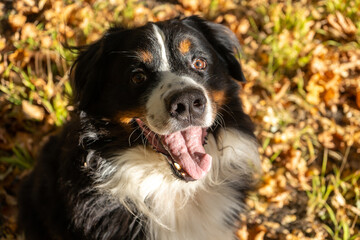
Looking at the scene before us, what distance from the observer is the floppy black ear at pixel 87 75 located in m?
2.52

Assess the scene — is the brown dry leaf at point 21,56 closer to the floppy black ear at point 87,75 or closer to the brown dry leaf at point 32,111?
the brown dry leaf at point 32,111

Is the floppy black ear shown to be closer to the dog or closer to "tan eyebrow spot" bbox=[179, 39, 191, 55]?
the dog

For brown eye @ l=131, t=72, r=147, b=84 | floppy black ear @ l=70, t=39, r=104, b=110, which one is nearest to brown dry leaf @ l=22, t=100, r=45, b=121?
floppy black ear @ l=70, t=39, r=104, b=110

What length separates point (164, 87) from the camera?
2270 millimetres

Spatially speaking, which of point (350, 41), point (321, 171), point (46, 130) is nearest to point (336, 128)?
point (321, 171)

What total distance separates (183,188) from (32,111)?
2.09 m

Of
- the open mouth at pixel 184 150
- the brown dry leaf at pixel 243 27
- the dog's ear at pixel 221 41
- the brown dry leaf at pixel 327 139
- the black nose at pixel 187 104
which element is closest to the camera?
the black nose at pixel 187 104

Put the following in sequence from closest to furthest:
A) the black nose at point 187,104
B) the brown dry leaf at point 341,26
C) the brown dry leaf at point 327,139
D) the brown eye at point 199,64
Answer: the black nose at point 187,104
the brown eye at point 199,64
the brown dry leaf at point 327,139
the brown dry leaf at point 341,26

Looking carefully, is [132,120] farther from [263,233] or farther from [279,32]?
[279,32]

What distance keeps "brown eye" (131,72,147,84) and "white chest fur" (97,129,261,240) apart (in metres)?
0.45

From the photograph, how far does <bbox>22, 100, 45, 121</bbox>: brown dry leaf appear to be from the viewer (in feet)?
12.6

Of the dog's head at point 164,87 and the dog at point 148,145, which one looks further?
the dog at point 148,145

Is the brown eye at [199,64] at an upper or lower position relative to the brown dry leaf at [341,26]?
upper

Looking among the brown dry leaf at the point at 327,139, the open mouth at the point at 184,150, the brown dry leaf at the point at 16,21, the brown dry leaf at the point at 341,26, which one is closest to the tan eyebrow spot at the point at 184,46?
the open mouth at the point at 184,150
